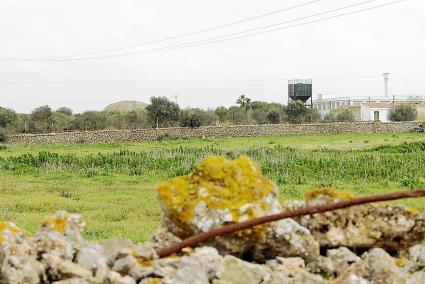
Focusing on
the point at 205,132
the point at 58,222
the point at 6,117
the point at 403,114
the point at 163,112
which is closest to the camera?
the point at 58,222

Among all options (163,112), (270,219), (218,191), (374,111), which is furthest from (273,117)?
(270,219)

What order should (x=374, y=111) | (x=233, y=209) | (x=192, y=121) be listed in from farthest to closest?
(x=374, y=111), (x=192, y=121), (x=233, y=209)

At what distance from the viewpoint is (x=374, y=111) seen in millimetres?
117000

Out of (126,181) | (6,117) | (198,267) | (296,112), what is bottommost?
(126,181)

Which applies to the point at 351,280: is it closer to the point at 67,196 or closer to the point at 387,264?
the point at 387,264

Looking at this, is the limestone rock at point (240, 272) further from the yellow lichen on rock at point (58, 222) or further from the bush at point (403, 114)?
the bush at point (403, 114)

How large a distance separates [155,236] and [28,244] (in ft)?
3.30

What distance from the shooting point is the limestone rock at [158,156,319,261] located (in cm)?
466

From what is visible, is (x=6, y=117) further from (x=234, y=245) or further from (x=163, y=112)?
(x=234, y=245)

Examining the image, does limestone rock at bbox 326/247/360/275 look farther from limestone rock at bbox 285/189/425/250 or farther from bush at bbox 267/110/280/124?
bush at bbox 267/110/280/124

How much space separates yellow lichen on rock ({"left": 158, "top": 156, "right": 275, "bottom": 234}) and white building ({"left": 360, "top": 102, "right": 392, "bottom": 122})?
114359mm

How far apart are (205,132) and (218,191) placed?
210 feet

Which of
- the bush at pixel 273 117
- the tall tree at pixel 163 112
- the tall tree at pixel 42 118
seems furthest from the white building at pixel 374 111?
the tall tree at pixel 42 118

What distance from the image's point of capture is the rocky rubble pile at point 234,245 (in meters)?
4.21
